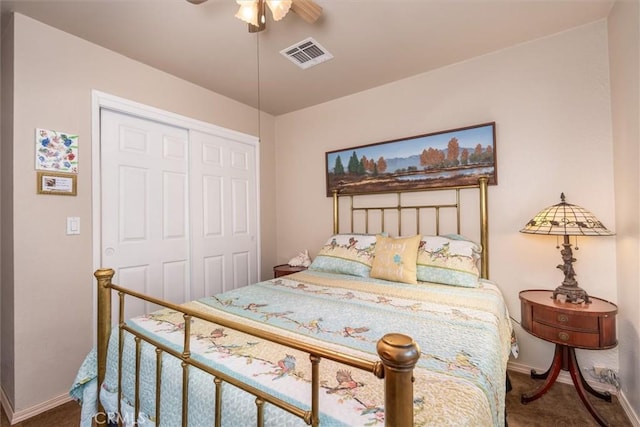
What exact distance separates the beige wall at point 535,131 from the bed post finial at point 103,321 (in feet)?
8.10

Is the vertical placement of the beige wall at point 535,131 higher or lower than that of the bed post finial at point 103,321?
higher

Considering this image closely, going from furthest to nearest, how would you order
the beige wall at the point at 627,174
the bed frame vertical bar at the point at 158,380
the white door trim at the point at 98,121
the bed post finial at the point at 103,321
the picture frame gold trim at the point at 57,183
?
the white door trim at the point at 98,121, the picture frame gold trim at the point at 57,183, the beige wall at the point at 627,174, the bed post finial at the point at 103,321, the bed frame vertical bar at the point at 158,380

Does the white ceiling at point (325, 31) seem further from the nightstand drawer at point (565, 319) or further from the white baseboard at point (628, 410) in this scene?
the white baseboard at point (628, 410)

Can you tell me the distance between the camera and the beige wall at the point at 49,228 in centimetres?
179

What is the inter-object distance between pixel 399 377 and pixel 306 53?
2.32 metres

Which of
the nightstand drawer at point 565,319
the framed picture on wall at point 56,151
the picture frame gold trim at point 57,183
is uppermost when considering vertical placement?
the framed picture on wall at point 56,151

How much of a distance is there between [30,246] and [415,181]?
9.34 feet

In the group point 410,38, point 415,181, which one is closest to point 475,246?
point 415,181

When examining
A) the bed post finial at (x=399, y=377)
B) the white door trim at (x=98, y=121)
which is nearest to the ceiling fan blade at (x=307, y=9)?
the white door trim at (x=98, y=121)

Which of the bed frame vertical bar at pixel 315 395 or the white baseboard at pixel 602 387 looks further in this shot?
the white baseboard at pixel 602 387

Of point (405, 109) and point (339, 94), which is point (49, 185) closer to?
point (339, 94)

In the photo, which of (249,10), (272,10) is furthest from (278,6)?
(249,10)

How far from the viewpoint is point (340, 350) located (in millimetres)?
1109

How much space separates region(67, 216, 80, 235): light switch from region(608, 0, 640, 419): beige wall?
340cm
